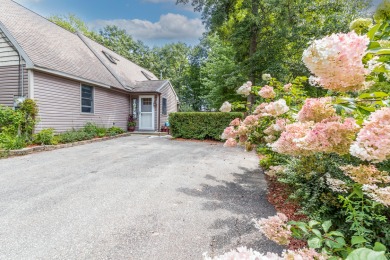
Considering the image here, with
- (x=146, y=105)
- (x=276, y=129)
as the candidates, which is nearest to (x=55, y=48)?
(x=146, y=105)

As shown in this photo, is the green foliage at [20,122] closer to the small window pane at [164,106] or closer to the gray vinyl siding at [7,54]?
the gray vinyl siding at [7,54]

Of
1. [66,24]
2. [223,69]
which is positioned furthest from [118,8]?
[66,24]

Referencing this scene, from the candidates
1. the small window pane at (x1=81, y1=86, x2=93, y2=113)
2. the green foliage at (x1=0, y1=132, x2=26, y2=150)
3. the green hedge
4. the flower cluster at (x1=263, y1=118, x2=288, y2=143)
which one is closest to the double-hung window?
the small window pane at (x1=81, y1=86, x2=93, y2=113)

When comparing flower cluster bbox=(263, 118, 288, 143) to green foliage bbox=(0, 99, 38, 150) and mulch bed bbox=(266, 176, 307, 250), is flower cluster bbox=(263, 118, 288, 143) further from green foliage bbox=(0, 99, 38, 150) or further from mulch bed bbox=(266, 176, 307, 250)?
green foliage bbox=(0, 99, 38, 150)

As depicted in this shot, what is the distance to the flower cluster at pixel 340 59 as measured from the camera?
3.29ft

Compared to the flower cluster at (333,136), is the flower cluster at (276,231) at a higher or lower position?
lower

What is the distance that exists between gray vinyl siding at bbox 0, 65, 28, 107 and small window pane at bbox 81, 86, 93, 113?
2.56 m

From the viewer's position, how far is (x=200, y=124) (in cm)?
1048

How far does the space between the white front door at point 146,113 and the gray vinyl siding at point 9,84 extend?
276 inches

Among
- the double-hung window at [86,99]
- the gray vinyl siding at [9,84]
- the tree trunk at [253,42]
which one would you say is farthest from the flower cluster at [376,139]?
the double-hung window at [86,99]

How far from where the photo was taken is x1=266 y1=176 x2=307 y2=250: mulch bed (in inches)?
101

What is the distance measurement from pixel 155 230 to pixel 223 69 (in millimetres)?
16327

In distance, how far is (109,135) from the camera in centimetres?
1077

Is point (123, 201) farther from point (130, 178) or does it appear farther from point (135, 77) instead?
point (135, 77)
